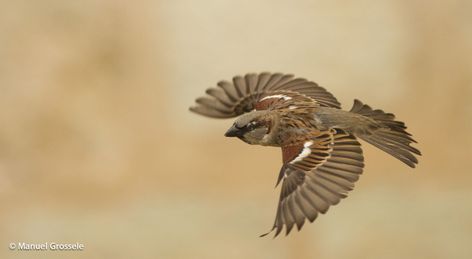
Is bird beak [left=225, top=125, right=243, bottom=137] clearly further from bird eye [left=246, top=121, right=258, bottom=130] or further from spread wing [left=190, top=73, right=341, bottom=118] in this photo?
spread wing [left=190, top=73, right=341, bottom=118]

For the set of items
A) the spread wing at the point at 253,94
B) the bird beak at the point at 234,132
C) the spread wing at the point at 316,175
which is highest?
the spread wing at the point at 253,94

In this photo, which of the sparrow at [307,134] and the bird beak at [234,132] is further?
Result: the bird beak at [234,132]

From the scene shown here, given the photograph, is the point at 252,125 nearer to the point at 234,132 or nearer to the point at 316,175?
the point at 234,132

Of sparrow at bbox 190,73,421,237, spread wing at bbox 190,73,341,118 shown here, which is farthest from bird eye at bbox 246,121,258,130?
spread wing at bbox 190,73,341,118

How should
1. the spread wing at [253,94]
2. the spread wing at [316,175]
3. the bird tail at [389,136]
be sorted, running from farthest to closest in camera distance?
1. the spread wing at [253,94]
2. the bird tail at [389,136]
3. the spread wing at [316,175]

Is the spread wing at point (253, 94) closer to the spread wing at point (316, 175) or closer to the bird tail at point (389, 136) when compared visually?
the bird tail at point (389, 136)

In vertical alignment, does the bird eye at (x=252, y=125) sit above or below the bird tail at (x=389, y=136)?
above

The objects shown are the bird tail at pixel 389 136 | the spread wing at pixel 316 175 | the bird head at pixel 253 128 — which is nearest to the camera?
the spread wing at pixel 316 175

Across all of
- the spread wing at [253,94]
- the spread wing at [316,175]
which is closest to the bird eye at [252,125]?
the spread wing at [316,175]

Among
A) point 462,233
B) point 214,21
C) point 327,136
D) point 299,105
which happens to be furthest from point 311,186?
point 214,21
